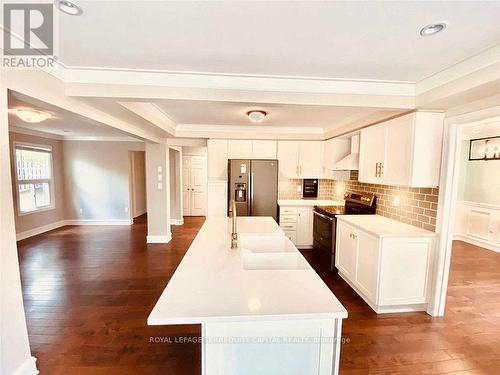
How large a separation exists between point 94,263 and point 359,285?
13.1 ft

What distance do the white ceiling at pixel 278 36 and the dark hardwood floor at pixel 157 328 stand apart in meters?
2.39

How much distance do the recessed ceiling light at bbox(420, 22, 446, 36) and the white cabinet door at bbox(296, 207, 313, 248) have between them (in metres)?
3.24

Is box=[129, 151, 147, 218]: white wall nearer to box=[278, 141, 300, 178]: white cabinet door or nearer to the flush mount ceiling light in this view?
the flush mount ceiling light

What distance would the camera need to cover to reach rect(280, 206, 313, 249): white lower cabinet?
14.3 ft

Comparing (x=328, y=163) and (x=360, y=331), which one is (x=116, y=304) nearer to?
(x=360, y=331)

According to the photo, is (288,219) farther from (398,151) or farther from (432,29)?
(432,29)

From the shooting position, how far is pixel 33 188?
5.24 meters

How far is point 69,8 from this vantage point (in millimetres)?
1218

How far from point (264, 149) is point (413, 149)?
265 centimetres

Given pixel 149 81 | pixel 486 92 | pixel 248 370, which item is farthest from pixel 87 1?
pixel 486 92

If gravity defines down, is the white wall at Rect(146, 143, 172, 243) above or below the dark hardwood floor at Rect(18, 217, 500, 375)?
above

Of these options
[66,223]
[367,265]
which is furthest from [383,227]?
[66,223]

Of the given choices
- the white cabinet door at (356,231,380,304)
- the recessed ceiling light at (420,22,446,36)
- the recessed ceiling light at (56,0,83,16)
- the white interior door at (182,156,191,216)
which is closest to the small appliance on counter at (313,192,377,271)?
the white cabinet door at (356,231,380,304)

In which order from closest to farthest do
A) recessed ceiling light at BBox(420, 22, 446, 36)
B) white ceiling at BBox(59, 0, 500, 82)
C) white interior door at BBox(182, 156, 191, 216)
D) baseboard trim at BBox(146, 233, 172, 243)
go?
white ceiling at BBox(59, 0, 500, 82) < recessed ceiling light at BBox(420, 22, 446, 36) < baseboard trim at BBox(146, 233, 172, 243) < white interior door at BBox(182, 156, 191, 216)
